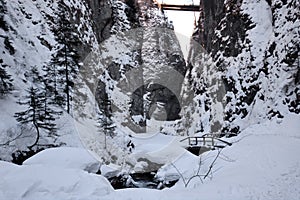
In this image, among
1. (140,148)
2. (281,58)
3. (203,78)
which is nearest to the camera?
(281,58)

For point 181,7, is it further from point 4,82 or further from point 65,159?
point 65,159

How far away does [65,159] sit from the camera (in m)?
7.35

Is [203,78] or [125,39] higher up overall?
[125,39]

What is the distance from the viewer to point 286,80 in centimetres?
1730

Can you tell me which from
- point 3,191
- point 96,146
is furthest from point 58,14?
point 3,191

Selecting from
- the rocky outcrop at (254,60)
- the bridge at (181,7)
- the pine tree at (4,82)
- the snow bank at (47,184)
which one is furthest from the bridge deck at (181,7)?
the snow bank at (47,184)

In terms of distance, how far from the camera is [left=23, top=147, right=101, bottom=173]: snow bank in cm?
719

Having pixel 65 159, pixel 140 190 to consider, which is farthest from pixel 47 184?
pixel 140 190

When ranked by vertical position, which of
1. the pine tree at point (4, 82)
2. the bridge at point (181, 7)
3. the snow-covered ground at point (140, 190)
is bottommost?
the snow-covered ground at point (140, 190)

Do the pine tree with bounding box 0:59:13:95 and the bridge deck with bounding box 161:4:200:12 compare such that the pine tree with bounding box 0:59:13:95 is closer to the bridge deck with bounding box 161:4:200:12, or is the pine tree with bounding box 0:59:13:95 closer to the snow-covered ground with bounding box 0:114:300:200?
the snow-covered ground with bounding box 0:114:300:200

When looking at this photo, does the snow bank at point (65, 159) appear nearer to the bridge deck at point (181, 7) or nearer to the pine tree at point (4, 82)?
the pine tree at point (4, 82)

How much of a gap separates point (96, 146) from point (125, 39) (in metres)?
28.3

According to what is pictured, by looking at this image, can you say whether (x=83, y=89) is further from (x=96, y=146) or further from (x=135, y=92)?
(x=135, y=92)

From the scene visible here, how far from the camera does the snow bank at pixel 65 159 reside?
7.19m
